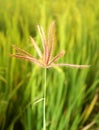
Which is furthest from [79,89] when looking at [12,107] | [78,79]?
[12,107]

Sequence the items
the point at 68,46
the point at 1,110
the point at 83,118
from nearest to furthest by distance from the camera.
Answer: the point at 1,110 < the point at 83,118 < the point at 68,46

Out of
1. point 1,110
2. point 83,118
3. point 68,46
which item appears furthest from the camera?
point 68,46

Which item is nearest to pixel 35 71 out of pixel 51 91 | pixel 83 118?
pixel 51 91

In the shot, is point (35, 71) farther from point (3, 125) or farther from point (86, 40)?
point (86, 40)

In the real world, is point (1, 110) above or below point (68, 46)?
below

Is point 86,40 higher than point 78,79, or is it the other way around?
point 86,40

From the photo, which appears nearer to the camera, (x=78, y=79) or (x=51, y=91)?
(x=51, y=91)

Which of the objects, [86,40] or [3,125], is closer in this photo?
[3,125]

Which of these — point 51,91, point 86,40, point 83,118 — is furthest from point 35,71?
point 86,40

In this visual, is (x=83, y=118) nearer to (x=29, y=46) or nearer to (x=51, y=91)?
(x=51, y=91)
